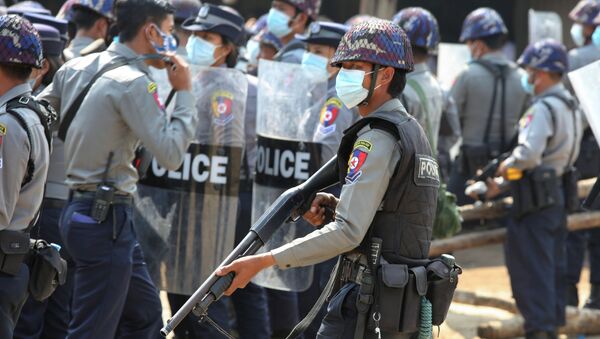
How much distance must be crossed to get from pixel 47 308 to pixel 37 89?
1.27 m

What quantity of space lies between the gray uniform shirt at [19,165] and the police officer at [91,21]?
2213 mm

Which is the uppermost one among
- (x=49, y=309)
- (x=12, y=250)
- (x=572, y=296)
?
(x=12, y=250)

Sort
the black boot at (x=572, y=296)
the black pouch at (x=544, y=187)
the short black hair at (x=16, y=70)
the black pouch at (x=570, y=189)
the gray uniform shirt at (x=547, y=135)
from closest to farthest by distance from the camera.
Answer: the short black hair at (x=16, y=70), the gray uniform shirt at (x=547, y=135), the black pouch at (x=544, y=187), the black pouch at (x=570, y=189), the black boot at (x=572, y=296)

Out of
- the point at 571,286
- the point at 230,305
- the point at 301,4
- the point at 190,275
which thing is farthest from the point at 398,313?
the point at 571,286

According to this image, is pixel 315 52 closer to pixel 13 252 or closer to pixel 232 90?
pixel 232 90

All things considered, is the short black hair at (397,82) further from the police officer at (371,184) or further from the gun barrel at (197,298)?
the gun barrel at (197,298)

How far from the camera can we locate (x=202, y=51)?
21.7 ft

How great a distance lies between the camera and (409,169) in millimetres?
4148

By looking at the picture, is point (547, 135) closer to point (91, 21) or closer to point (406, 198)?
point (91, 21)

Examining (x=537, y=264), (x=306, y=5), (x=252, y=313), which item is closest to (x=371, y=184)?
(x=252, y=313)

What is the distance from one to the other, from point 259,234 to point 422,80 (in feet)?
9.12

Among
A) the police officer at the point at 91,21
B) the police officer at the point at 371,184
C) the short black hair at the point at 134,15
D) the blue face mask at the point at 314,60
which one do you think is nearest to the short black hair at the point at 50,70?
the police officer at the point at 91,21

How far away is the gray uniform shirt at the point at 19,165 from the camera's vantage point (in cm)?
438

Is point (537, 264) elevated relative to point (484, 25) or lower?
lower
